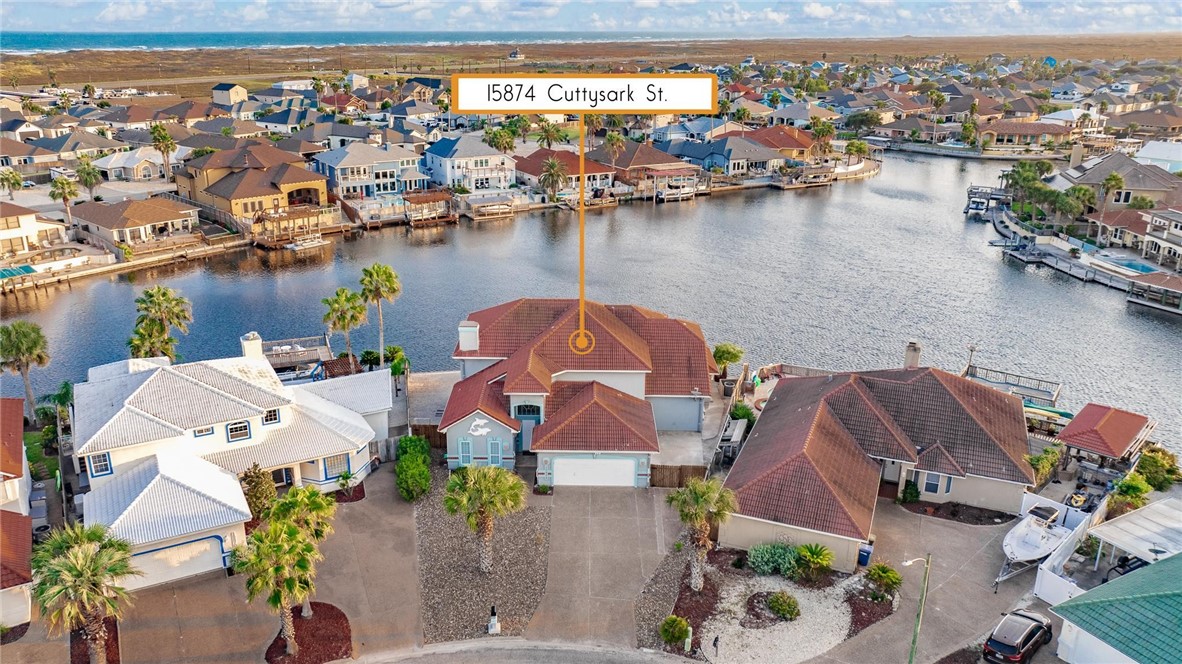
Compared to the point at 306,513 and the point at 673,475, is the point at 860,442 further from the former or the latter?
the point at 306,513

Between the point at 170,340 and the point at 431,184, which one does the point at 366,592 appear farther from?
the point at 431,184

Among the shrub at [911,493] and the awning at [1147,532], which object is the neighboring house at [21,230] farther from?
the awning at [1147,532]

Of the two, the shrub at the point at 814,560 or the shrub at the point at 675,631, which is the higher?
the shrub at the point at 814,560

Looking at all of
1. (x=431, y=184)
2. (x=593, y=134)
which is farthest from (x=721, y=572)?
(x=593, y=134)

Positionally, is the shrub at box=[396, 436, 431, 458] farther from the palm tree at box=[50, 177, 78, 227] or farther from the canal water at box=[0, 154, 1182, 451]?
the palm tree at box=[50, 177, 78, 227]

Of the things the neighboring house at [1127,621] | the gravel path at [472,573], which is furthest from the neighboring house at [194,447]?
the neighboring house at [1127,621]

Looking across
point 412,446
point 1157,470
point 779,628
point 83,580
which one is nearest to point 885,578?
point 779,628
